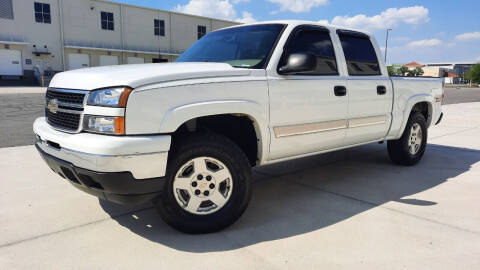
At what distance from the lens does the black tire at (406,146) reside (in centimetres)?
534

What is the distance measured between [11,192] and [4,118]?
7.60 metres

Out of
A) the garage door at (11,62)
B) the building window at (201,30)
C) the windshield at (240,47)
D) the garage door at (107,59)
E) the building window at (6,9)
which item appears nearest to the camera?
the windshield at (240,47)

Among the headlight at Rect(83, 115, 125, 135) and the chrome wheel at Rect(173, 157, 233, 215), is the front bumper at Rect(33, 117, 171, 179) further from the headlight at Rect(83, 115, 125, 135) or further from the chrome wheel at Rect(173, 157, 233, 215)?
the chrome wheel at Rect(173, 157, 233, 215)

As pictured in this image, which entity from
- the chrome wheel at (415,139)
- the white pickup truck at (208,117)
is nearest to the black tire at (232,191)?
the white pickup truck at (208,117)

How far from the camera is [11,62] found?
113ft

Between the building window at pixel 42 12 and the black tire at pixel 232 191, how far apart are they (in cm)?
3838

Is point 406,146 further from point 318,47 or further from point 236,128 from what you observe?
point 236,128

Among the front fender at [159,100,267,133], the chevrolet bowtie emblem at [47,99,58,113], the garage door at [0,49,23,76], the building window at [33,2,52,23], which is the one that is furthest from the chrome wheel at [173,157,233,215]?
the building window at [33,2,52,23]

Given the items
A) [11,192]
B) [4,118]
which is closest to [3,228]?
[11,192]

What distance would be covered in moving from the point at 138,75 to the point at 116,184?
32.3 inches

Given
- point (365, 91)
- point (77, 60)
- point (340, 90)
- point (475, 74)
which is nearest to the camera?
point (340, 90)

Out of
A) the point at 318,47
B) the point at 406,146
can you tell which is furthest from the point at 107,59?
the point at 318,47

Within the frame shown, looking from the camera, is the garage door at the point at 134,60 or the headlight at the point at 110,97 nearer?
the headlight at the point at 110,97

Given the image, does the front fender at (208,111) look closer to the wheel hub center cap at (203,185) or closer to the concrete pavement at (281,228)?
the wheel hub center cap at (203,185)
